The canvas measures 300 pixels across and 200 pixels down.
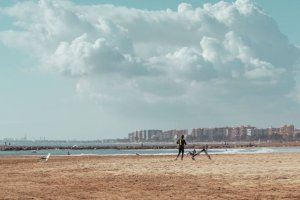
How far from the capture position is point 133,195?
1823cm

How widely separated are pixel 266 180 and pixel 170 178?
204 inches

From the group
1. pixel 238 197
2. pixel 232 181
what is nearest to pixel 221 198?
pixel 238 197

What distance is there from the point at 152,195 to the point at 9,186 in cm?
771

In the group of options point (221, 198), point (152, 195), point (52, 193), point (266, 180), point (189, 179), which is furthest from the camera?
point (189, 179)

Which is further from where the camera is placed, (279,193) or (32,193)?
(32,193)

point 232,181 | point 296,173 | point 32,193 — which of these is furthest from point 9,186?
point 296,173

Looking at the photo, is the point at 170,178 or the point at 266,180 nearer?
the point at 266,180

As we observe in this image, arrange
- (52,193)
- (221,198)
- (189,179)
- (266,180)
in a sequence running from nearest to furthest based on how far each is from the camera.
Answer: (221,198) < (52,193) < (266,180) < (189,179)

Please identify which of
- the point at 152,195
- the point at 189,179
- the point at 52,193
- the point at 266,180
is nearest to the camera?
the point at 152,195

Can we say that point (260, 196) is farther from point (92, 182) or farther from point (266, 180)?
point (92, 182)

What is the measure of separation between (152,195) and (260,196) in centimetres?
389

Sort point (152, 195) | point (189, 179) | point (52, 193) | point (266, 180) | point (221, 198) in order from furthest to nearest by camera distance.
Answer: point (189, 179) → point (266, 180) → point (52, 193) → point (152, 195) → point (221, 198)

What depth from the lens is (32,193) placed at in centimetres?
1944

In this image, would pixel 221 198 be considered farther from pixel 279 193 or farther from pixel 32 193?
pixel 32 193
